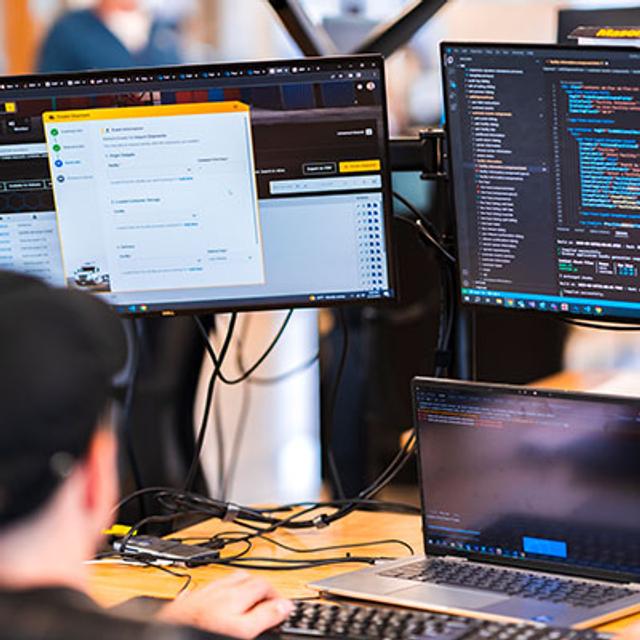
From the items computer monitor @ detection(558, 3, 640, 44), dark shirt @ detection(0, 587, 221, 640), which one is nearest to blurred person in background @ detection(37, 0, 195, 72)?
computer monitor @ detection(558, 3, 640, 44)

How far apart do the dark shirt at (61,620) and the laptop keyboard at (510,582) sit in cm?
78

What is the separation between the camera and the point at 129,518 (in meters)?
2.27

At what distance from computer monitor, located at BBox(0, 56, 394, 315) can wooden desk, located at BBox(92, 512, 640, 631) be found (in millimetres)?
339

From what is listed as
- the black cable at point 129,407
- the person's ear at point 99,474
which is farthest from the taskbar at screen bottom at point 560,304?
the person's ear at point 99,474

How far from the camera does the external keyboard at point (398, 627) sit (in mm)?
1552

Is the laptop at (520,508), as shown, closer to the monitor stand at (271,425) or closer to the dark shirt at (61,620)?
the dark shirt at (61,620)

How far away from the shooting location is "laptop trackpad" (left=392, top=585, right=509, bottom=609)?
1.73 metres

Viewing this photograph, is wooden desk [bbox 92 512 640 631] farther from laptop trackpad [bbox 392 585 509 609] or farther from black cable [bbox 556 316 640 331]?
black cable [bbox 556 316 640 331]

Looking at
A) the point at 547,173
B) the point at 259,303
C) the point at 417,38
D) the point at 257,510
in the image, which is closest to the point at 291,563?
the point at 257,510

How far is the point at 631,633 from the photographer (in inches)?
62.7

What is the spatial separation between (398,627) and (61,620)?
26.7 inches

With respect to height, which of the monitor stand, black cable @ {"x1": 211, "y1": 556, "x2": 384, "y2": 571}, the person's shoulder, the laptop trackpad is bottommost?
the monitor stand

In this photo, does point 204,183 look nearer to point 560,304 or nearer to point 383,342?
point 560,304

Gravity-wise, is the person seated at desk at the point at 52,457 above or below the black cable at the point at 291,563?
above
